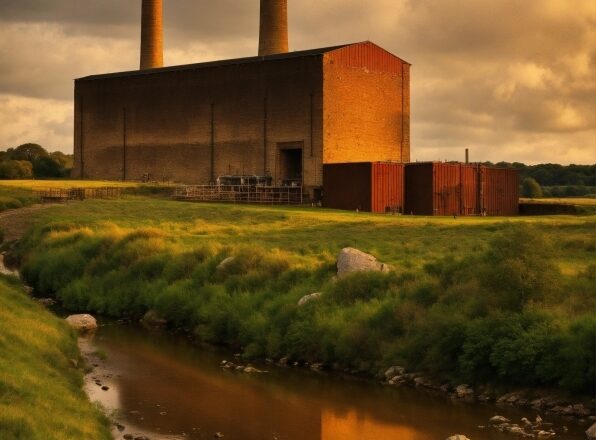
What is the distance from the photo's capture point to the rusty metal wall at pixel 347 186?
51.4 metres

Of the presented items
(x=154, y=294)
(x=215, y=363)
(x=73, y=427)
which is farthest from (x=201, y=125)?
(x=73, y=427)

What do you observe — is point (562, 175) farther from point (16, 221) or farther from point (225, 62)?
point (16, 221)

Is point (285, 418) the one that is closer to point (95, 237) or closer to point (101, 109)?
point (95, 237)

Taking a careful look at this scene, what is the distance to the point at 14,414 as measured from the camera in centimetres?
1282

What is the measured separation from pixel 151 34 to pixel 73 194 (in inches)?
988

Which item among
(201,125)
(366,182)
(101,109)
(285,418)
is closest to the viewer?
(285,418)

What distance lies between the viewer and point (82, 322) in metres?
27.1

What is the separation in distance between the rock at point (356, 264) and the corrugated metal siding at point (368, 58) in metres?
33.9

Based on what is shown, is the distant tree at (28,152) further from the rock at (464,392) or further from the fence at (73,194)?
the rock at (464,392)

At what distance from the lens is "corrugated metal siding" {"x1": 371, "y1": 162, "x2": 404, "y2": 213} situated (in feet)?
168

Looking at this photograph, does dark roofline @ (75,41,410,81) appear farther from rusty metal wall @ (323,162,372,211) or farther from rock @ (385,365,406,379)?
rock @ (385,365,406,379)

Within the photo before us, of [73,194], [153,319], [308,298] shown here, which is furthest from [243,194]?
[308,298]

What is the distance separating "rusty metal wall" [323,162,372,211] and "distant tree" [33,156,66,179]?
123ft

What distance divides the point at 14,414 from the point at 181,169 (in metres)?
55.0
